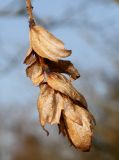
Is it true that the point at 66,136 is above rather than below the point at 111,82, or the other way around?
below

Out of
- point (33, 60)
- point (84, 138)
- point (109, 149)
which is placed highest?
point (109, 149)

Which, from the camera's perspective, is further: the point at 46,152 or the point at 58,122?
the point at 46,152

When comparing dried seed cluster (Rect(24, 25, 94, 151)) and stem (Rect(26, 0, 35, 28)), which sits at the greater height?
stem (Rect(26, 0, 35, 28))

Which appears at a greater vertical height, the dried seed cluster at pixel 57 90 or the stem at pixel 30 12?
the stem at pixel 30 12

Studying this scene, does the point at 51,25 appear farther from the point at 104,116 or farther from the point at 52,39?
the point at 104,116

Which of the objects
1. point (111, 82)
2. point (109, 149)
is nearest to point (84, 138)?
point (109, 149)

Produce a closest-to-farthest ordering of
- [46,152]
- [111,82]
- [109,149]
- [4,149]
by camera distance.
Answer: [109,149] → [111,82] → [4,149] → [46,152]

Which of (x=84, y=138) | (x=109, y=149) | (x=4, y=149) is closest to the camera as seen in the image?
(x=84, y=138)
